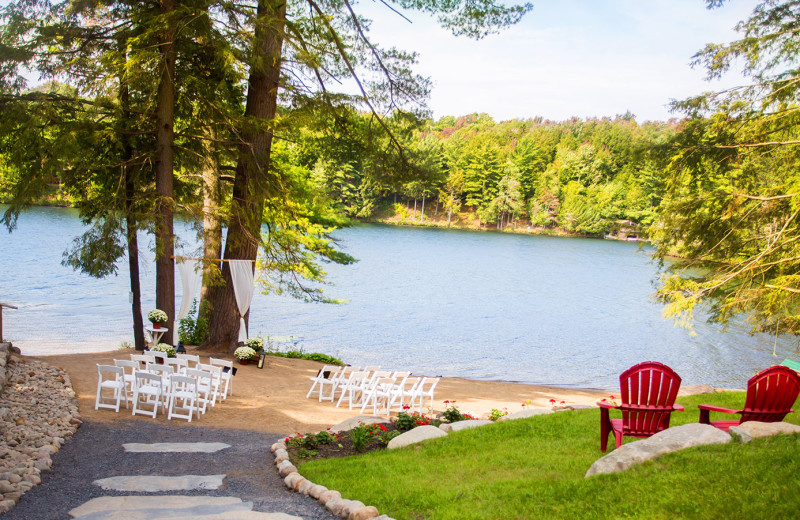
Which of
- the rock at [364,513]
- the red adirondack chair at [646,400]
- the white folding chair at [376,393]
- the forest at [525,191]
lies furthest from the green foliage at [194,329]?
the forest at [525,191]

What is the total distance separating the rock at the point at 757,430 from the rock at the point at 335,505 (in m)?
2.90

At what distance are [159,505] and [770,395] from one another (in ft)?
16.3

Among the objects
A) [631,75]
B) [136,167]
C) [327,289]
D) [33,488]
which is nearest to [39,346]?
[136,167]

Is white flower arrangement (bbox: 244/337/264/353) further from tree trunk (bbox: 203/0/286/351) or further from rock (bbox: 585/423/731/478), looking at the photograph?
rock (bbox: 585/423/731/478)

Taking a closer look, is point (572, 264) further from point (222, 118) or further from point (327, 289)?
point (222, 118)

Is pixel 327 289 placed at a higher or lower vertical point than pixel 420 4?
lower

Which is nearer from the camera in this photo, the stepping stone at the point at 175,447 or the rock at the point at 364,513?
the rock at the point at 364,513

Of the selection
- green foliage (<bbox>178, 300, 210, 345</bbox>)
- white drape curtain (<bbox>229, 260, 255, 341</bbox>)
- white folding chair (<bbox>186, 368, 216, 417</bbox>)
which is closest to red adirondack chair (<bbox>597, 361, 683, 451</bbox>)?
white folding chair (<bbox>186, 368, 216, 417</bbox>)

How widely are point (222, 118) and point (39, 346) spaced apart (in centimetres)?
882

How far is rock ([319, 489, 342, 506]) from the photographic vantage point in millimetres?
4277

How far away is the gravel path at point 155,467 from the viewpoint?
4176 millimetres

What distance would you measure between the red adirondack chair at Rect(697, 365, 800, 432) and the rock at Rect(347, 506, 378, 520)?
297 centimetres

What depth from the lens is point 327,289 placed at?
28562mm

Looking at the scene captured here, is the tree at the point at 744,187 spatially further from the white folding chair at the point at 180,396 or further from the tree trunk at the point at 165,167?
the tree trunk at the point at 165,167
